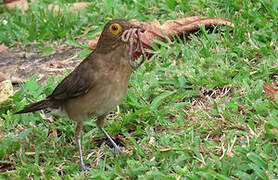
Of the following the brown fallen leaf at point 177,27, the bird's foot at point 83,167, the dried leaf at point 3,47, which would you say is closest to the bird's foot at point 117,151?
the bird's foot at point 83,167

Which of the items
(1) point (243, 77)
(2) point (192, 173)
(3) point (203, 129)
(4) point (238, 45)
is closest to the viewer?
(2) point (192, 173)

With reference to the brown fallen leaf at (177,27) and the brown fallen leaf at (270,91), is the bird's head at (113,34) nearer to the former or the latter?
the brown fallen leaf at (270,91)

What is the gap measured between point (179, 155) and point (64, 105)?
57.8 inches

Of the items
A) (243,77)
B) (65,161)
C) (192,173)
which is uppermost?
(243,77)

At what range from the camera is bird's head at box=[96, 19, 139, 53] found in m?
4.69

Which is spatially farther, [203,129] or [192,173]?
[203,129]

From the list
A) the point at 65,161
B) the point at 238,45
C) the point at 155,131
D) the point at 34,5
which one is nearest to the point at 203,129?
the point at 155,131

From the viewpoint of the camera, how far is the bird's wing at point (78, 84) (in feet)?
15.8

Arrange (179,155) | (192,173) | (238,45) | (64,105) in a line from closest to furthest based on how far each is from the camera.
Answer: (192,173)
(179,155)
(64,105)
(238,45)

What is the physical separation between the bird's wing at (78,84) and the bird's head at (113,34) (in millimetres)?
284

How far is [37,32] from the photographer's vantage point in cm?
809

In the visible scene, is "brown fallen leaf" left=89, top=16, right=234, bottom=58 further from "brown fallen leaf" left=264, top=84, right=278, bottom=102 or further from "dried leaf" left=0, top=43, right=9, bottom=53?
"dried leaf" left=0, top=43, right=9, bottom=53

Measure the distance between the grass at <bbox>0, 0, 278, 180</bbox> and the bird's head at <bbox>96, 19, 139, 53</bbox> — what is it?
1.01 metres

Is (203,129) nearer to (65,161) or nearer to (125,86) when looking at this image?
(125,86)
